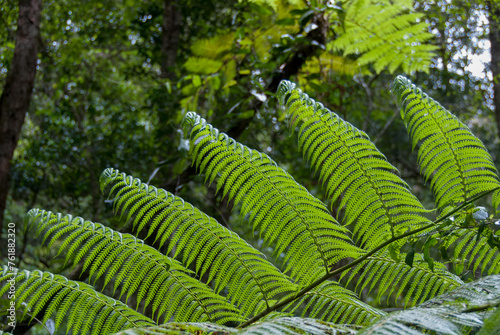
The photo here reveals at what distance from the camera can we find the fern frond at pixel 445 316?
0.57 metres

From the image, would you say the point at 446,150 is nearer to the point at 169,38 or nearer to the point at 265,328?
the point at 265,328

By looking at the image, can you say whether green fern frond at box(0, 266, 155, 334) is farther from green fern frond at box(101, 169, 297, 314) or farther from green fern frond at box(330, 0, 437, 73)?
green fern frond at box(330, 0, 437, 73)

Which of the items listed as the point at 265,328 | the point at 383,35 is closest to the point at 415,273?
the point at 265,328

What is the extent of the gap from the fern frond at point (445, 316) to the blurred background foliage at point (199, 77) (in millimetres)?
1656

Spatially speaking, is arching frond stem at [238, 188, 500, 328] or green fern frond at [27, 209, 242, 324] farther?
green fern frond at [27, 209, 242, 324]

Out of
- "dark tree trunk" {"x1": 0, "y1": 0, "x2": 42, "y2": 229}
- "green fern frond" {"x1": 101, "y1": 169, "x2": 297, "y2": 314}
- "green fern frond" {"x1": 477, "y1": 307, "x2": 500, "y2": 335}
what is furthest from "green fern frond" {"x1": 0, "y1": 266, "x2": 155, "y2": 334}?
"dark tree trunk" {"x1": 0, "y1": 0, "x2": 42, "y2": 229}

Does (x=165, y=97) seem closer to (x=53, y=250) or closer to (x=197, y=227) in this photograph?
(x=197, y=227)

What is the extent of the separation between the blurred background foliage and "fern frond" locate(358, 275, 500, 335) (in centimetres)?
166

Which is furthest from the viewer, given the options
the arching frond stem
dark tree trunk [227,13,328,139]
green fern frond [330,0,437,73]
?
dark tree trunk [227,13,328,139]

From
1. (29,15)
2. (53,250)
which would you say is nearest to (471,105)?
(29,15)

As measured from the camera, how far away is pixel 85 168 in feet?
14.9

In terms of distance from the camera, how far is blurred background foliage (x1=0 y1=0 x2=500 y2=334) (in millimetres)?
2418

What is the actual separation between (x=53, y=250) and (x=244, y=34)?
215 inches

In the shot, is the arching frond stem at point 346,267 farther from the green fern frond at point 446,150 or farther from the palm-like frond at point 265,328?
the palm-like frond at point 265,328
